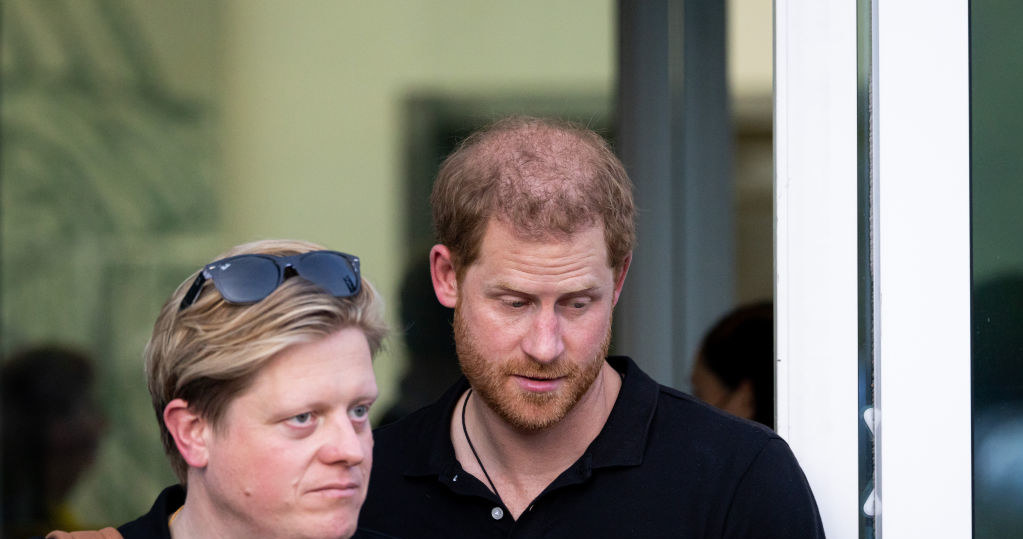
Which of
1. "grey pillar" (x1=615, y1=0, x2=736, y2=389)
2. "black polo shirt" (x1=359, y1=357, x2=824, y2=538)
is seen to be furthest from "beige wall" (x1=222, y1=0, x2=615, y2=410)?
"black polo shirt" (x1=359, y1=357, x2=824, y2=538)

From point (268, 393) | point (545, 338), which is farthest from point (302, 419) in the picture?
point (545, 338)

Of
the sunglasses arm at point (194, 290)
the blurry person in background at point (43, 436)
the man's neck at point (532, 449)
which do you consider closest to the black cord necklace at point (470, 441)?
the man's neck at point (532, 449)

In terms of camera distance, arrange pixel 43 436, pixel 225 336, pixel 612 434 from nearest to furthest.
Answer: pixel 225 336 → pixel 612 434 → pixel 43 436

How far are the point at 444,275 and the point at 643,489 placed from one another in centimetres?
53

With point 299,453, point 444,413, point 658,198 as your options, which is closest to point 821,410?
point 444,413

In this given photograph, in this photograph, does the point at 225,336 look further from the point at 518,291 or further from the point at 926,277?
the point at 926,277

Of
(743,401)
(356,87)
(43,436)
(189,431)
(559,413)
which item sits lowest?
(43,436)

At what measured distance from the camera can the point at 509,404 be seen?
1.94 meters

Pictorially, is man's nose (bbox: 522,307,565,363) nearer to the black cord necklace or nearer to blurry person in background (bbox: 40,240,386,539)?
the black cord necklace

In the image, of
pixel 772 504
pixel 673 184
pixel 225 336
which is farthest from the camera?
pixel 673 184

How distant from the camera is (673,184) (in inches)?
146

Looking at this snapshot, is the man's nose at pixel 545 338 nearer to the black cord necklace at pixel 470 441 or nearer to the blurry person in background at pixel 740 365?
the black cord necklace at pixel 470 441

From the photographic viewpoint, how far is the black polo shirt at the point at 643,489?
185 cm

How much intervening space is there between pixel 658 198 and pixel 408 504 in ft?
6.28
